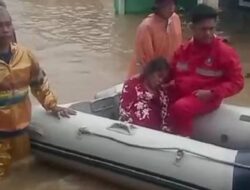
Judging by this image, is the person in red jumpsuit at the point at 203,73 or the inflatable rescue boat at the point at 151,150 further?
the person in red jumpsuit at the point at 203,73

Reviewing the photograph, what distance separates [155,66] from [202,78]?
0.33m

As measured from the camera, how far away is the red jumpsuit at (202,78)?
15.0 feet

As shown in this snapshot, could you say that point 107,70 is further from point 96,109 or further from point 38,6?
point 38,6

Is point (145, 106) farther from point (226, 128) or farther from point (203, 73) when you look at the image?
point (226, 128)

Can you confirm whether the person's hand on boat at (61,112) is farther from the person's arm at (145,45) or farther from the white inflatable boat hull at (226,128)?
the white inflatable boat hull at (226,128)

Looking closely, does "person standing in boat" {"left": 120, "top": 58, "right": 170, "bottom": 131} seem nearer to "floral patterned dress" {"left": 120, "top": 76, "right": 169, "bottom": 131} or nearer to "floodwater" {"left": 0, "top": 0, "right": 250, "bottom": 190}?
"floral patterned dress" {"left": 120, "top": 76, "right": 169, "bottom": 131}

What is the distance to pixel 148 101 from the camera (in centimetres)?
485

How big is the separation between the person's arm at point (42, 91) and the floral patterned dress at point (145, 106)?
0.41m

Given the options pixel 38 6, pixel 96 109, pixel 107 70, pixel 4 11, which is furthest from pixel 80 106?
pixel 38 6

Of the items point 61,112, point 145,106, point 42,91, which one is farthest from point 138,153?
point 42,91

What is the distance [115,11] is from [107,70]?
4.34 metres

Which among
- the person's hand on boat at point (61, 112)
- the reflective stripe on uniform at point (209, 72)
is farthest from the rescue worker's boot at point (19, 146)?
the reflective stripe on uniform at point (209, 72)

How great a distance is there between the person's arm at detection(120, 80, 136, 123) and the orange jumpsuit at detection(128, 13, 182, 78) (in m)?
0.33

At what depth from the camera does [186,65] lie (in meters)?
4.76
